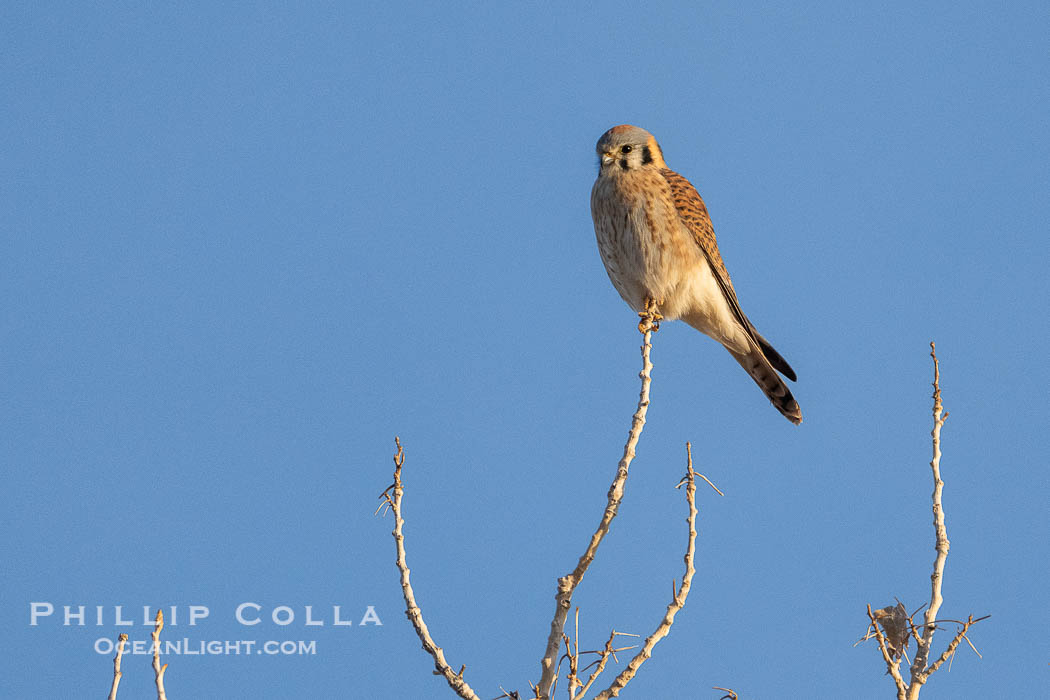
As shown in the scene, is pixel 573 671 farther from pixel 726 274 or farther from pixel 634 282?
pixel 726 274

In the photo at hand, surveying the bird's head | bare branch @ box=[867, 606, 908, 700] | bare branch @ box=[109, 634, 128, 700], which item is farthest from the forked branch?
the bird's head

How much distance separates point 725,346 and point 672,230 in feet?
2.80

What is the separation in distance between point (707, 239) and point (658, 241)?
366 millimetres

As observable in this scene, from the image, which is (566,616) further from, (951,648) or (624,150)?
(624,150)

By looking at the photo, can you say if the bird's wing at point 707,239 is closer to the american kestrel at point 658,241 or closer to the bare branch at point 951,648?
the american kestrel at point 658,241

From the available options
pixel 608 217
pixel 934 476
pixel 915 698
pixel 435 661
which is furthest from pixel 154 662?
pixel 608 217

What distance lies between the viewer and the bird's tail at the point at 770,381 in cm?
521

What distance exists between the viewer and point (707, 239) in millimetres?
5012

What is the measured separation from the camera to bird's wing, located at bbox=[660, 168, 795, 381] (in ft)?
16.1

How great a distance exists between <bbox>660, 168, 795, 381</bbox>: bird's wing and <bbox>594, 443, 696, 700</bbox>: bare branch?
2.48 meters

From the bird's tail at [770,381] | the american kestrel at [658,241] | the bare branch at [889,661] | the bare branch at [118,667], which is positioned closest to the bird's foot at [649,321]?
the american kestrel at [658,241]

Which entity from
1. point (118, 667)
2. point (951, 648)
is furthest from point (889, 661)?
point (118, 667)

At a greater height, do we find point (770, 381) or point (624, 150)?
point (624, 150)

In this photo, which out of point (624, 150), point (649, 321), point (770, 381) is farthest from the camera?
point (770, 381)
